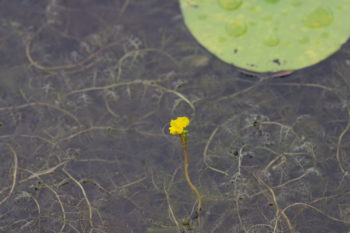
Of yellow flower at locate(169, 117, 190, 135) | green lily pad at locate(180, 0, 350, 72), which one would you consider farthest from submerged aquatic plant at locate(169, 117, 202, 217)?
green lily pad at locate(180, 0, 350, 72)

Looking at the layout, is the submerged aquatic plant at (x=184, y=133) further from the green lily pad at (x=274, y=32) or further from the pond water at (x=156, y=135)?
the green lily pad at (x=274, y=32)

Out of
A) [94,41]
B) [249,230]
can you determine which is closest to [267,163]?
[249,230]

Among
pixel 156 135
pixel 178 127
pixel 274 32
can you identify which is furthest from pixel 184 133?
pixel 274 32

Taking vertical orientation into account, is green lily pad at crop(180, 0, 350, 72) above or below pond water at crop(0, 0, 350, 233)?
above

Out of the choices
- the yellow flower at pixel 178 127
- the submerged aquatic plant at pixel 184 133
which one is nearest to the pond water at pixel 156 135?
the submerged aquatic plant at pixel 184 133

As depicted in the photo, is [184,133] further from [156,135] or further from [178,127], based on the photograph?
[156,135]

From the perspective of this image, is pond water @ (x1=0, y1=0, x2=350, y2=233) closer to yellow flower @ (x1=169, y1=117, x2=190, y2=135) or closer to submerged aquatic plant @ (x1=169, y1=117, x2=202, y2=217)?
submerged aquatic plant @ (x1=169, y1=117, x2=202, y2=217)
